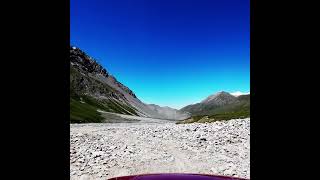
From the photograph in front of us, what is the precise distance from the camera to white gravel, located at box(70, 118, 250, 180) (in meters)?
19.0

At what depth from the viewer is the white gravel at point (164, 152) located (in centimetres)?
1902

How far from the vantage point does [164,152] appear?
73.6ft
